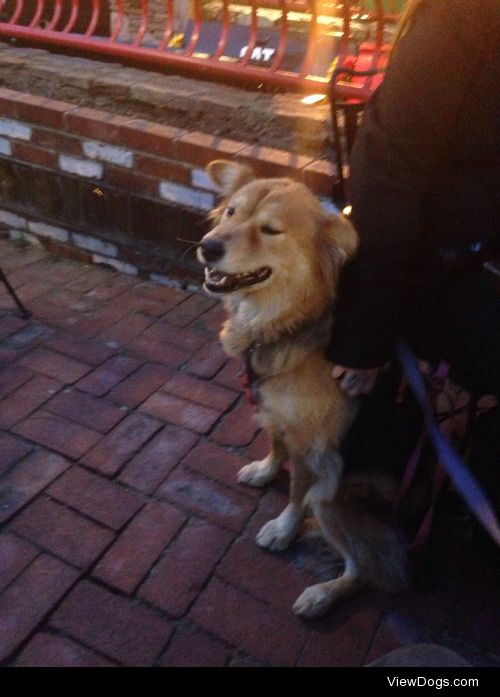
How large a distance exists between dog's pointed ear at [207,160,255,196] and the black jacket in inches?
21.9

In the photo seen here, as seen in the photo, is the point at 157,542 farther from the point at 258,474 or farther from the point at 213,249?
the point at 213,249

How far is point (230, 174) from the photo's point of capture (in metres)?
2.03

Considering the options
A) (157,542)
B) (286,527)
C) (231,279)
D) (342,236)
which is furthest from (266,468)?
(342,236)

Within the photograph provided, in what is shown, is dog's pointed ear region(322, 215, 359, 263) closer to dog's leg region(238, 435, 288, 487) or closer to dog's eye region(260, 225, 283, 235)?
dog's eye region(260, 225, 283, 235)

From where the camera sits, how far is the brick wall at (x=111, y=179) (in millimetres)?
3061

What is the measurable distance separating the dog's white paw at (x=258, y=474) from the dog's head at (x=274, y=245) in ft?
2.47

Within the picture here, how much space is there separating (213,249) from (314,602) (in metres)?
1.18

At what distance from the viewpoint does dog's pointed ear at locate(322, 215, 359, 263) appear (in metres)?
1.58

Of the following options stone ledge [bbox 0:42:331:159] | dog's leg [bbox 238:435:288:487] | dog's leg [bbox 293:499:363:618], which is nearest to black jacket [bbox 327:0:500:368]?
dog's leg [bbox 293:499:363:618]

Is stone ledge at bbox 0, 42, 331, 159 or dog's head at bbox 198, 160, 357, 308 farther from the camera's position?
stone ledge at bbox 0, 42, 331, 159

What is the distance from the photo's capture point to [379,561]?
5.75ft

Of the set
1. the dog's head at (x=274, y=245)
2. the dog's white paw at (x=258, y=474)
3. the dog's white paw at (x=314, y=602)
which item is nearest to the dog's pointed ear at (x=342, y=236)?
the dog's head at (x=274, y=245)

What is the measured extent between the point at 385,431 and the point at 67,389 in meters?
1.55

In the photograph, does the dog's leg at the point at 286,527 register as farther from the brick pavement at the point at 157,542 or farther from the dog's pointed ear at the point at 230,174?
the dog's pointed ear at the point at 230,174
